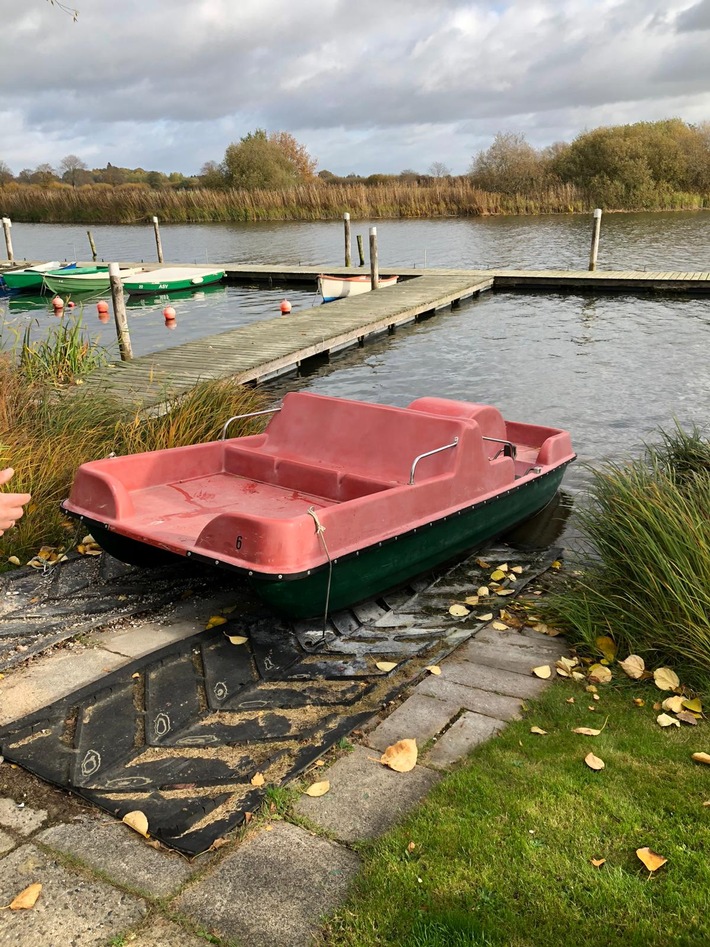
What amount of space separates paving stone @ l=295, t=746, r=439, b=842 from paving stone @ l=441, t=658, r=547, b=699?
2.93ft

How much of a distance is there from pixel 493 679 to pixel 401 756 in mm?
1018

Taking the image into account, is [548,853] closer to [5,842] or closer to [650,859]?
[650,859]

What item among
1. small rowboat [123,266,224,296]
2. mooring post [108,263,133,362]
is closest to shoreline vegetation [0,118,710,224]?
small rowboat [123,266,224,296]

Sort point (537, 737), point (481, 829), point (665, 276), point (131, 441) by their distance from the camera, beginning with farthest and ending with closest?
Answer: point (665, 276), point (131, 441), point (537, 737), point (481, 829)

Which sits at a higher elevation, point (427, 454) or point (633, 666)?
point (427, 454)

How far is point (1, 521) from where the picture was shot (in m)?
3.05

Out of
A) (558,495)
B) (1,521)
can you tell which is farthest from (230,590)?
(558,495)

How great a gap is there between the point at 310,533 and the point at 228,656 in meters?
0.82

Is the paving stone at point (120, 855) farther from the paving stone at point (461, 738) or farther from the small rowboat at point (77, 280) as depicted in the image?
the small rowboat at point (77, 280)

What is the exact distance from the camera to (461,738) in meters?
3.64

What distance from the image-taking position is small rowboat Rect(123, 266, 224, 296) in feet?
83.2

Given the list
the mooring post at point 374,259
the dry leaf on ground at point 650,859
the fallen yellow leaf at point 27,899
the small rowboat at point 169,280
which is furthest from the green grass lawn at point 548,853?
the small rowboat at point 169,280

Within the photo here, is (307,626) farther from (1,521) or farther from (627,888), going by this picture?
(627,888)

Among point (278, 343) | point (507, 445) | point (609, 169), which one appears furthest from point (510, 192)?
point (507, 445)
